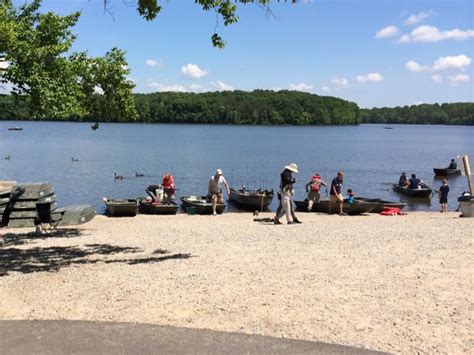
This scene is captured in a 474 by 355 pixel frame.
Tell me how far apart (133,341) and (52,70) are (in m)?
6.56

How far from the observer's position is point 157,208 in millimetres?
25875

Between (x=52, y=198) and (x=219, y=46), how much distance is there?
9.02 meters

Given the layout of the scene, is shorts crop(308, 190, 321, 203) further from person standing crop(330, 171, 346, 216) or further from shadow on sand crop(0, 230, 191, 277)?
shadow on sand crop(0, 230, 191, 277)

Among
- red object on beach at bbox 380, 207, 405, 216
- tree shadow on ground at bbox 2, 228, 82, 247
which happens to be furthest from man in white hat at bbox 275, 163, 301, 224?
red object on beach at bbox 380, 207, 405, 216

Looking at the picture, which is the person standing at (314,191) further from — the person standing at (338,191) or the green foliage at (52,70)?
the green foliage at (52,70)

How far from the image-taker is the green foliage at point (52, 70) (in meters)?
9.96

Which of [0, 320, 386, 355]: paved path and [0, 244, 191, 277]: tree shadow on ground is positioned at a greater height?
[0, 320, 386, 355]: paved path

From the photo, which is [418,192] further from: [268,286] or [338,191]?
[268,286]

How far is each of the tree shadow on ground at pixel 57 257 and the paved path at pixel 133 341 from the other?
10.7 feet

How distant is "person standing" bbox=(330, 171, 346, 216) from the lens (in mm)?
22531

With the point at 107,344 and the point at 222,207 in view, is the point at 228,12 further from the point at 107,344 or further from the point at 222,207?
the point at 222,207

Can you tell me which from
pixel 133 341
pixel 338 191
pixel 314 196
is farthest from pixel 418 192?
pixel 133 341

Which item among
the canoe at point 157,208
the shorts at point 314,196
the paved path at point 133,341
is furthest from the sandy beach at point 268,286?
the canoe at point 157,208

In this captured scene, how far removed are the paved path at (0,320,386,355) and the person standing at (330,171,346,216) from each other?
17.0 meters
